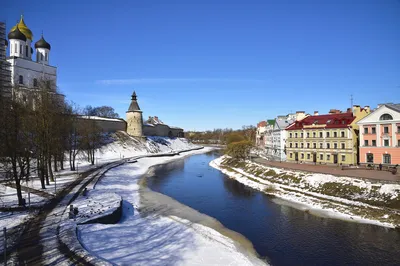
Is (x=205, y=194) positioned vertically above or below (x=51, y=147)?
below

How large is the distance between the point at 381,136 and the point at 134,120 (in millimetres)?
60866

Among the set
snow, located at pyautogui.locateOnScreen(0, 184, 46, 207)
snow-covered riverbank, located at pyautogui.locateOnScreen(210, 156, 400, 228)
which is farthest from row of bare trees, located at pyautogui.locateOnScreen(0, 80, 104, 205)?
snow-covered riverbank, located at pyautogui.locateOnScreen(210, 156, 400, 228)

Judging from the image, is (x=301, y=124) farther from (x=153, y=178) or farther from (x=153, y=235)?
(x=153, y=235)

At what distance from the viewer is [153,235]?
1529 cm

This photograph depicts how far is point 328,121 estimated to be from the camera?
3856cm

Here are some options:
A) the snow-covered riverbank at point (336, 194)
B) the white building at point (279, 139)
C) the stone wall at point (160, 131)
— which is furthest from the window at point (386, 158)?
the stone wall at point (160, 131)

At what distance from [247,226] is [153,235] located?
635cm

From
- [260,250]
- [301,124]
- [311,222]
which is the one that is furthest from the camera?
[301,124]

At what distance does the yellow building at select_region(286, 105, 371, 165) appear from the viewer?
3475 centimetres

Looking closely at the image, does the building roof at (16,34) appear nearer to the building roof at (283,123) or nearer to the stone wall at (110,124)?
the stone wall at (110,124)

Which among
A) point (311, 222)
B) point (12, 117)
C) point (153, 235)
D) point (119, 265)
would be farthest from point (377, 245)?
point (12, 117)

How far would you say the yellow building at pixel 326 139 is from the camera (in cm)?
3475

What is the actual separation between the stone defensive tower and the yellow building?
4635cm

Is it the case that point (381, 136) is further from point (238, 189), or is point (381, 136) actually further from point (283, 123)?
point (283, 123)
